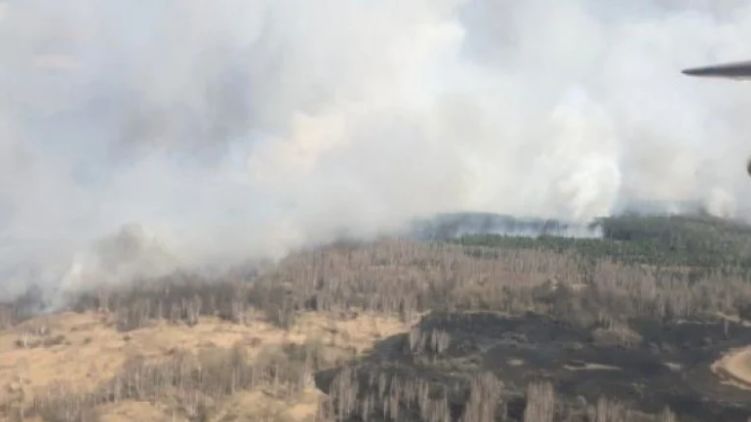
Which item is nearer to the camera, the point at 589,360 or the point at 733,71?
the point at 733,71

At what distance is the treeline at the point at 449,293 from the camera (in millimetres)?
92938

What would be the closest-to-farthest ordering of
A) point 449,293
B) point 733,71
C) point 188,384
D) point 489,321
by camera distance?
point 733,71 < point 188,384 < point 489,321 < point 449,293

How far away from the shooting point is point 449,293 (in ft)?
332

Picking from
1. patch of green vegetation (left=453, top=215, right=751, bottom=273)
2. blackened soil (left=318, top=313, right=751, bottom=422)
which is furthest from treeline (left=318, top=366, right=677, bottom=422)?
patch of green vegetation (left=453, top=215, right=751, bottom=273)

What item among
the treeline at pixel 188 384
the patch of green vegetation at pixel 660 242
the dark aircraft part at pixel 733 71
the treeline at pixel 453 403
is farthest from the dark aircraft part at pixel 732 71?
the patch of green vegetation at pixel 660 242

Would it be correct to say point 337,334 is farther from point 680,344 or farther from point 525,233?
point 525,233

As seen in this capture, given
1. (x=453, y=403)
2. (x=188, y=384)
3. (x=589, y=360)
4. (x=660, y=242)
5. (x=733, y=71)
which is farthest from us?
(x=660, y=242)

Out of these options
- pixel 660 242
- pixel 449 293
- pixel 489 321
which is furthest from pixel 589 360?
pixel 660 242

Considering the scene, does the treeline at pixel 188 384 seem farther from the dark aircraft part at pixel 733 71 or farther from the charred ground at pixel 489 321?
the dark aircraft part at pixel 733 71

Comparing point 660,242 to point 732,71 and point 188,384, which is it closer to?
point 188,384

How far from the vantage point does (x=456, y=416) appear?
202ft

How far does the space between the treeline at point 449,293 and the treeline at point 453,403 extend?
22109 millimetres

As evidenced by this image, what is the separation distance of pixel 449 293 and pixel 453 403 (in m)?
37.5

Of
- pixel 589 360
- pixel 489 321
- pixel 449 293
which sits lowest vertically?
pixel 589 360
